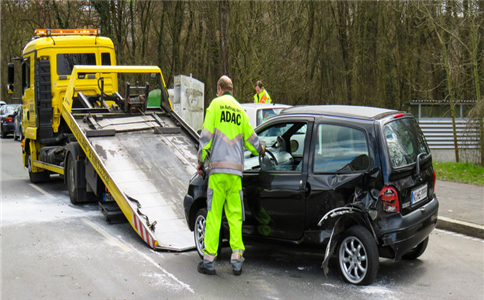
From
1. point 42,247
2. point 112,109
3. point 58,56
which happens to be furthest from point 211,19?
point 42,247

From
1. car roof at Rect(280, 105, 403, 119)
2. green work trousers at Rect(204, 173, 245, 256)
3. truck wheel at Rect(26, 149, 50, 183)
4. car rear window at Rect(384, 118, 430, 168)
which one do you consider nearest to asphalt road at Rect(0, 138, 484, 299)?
green work trousers at Rect(204, 173, 245, 256)

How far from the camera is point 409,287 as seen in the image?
578 cm

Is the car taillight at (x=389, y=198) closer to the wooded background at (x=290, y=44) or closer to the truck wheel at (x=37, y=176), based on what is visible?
the truck wheel at (x=37, y=176)

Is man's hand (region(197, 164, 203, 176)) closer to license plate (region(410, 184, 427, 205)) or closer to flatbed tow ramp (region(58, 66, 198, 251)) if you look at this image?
flatbed tow ramp (region(58, 66, 198, 251))

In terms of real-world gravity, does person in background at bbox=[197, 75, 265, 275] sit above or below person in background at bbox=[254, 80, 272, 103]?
below

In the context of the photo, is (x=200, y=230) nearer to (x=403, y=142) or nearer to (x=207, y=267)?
(x=207, y=267)

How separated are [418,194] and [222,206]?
205 centimetres

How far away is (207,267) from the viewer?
6172 mm

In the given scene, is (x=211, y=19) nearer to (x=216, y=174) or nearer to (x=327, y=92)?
(x=327, y=92)

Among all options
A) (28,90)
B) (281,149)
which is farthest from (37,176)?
(281,149)

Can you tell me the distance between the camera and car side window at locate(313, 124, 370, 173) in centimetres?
570

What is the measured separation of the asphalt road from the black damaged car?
275 millimetres

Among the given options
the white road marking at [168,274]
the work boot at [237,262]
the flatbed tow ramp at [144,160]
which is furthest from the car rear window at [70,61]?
the work boot at [237,262]

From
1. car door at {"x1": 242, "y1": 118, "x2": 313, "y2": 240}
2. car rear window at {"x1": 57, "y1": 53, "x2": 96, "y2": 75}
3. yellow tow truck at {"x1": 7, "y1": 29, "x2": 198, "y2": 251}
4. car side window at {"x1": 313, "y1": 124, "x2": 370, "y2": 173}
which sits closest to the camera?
car side window at {"x1": 313, "y1": 124, "x2": 370, "y2": 173}
